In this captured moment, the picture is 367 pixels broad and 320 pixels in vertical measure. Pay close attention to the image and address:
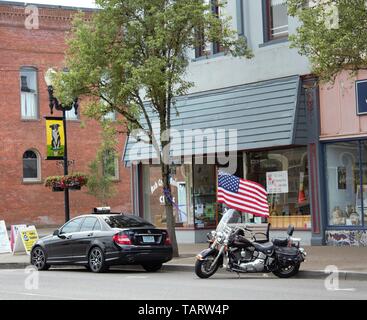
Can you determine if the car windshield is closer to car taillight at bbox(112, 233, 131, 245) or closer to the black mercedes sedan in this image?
the black mercedes sedan

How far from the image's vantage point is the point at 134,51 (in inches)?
755

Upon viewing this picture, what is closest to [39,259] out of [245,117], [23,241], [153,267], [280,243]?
[153,267]

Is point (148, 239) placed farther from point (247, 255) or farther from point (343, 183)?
point (343, 183)

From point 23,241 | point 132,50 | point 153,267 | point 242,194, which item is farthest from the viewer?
point 23,241

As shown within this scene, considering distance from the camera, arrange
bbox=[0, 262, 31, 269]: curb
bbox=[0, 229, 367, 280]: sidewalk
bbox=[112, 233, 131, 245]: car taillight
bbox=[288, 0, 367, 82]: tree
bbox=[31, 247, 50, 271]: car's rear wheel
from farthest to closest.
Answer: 1. bbox=[0, 262, 31, 269]: curb
2. bbox=[31, 247, 50, 271]: car's rear wheel
3. bbox=[112, 233, 131, 245]: car taillight
4. bbox=[0, 229, 367, 280]: sidewalk
5. bbox=[288, 0, 367, 82]: tree

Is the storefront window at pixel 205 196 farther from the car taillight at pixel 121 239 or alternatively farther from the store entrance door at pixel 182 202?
the car taillight at pixel 121 239

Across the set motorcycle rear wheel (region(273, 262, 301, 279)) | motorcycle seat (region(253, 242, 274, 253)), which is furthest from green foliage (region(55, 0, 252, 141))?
motorcycle rear wheel (region(273, 262, 301, 279))

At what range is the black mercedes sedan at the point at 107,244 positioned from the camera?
16.7 metres

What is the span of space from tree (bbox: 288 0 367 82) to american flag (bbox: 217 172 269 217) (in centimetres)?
556

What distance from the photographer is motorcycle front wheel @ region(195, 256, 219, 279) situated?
1521 cm

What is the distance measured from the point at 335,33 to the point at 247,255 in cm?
485

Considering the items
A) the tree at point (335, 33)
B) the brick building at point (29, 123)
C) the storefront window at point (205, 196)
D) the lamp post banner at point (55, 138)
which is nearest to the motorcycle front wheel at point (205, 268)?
the tree at point (335, 33)

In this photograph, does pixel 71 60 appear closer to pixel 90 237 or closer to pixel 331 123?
pixel 90 237

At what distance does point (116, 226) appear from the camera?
1708 cm
